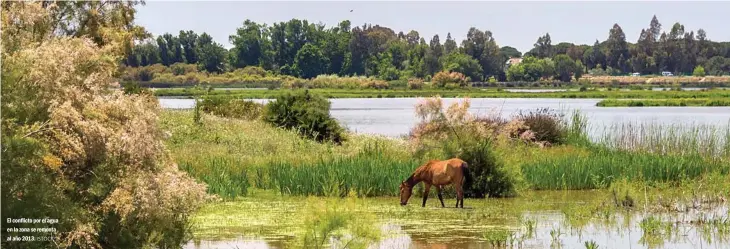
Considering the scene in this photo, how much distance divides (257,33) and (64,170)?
164 meters

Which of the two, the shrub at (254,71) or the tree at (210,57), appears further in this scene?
the tree at (210,57)

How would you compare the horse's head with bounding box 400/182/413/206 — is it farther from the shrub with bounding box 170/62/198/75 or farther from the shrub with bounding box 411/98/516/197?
the shrub with bounding box 170/62/198/75

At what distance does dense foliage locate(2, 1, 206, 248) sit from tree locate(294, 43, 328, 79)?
15645cm

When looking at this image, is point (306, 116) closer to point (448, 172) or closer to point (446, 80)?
point (448, 172)

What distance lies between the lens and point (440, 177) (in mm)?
17641

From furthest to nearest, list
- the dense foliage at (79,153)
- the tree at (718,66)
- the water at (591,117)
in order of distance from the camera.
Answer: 1. the tree at (718,66)
2. the water at (591,117)
3. the dense foliage at (79,153)

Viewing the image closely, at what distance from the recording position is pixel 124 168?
10.4 metres

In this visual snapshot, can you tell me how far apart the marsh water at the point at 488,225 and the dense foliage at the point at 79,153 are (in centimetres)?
259

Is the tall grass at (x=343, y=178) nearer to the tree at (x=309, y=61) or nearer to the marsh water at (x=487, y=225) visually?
the marsh water at (x=487, y=225)

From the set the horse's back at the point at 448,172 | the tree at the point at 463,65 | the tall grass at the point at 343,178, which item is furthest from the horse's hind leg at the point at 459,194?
the tree at the point at 463,65

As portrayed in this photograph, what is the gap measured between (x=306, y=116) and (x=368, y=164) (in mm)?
12879

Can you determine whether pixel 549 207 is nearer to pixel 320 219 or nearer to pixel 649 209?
pixel 649 209

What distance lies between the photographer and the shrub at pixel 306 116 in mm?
32531

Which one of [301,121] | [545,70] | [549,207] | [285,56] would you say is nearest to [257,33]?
[285,56]
